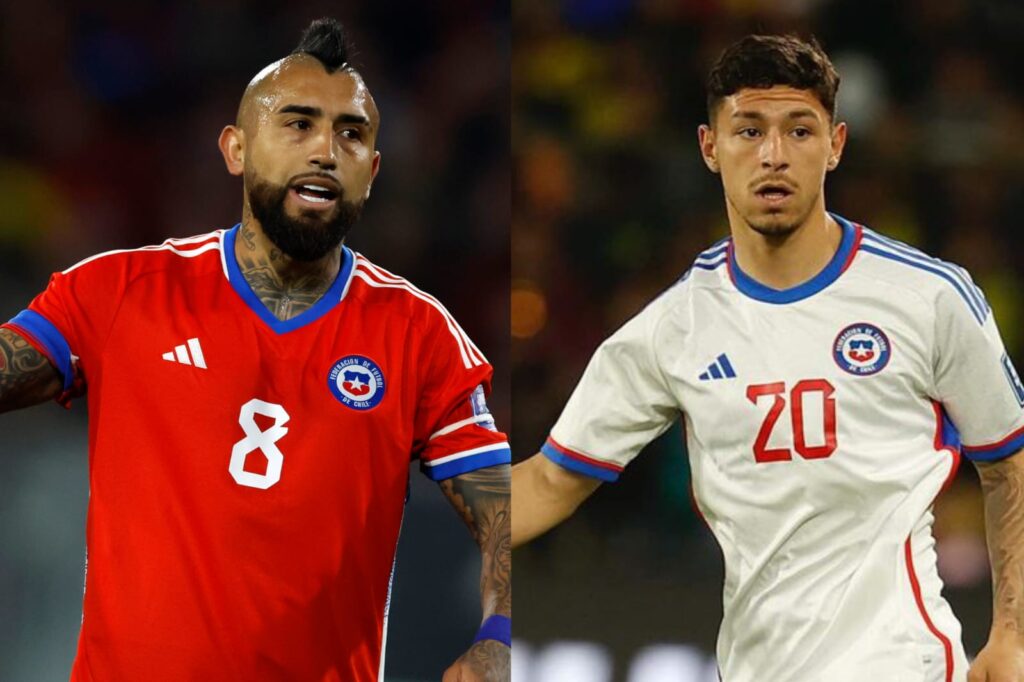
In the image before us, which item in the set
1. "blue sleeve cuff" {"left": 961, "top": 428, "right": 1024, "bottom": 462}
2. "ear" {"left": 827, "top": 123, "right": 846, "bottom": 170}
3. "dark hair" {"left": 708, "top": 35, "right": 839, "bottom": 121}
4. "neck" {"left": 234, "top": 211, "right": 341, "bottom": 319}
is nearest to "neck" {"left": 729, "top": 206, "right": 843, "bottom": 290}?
"ear" {"left": 827, "top": 123, "right": 846, "bottom": 170}

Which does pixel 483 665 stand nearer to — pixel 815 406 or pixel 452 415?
pixel 452 415

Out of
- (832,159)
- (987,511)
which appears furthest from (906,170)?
(987,511)

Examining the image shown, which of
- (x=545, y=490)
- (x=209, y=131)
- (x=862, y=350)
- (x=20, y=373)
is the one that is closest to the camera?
(x=20, y=373)

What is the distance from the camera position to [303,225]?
2416 millimetres

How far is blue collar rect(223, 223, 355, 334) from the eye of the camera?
2.41 m

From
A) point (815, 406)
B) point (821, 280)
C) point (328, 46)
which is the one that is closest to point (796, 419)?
point (815, 406)

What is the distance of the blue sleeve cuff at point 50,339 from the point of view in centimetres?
226

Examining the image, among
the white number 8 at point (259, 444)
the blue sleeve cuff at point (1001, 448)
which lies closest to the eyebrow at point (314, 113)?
the white number 8 at point (259, 444)

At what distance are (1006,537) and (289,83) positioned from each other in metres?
1.71

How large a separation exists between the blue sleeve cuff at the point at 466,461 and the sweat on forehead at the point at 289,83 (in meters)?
0.67

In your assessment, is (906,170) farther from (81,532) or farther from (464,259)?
(81,532)

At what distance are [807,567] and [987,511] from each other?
0.40 meters

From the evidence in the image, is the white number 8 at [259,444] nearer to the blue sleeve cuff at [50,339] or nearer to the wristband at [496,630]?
the blue sleeve cuff at [50,339]

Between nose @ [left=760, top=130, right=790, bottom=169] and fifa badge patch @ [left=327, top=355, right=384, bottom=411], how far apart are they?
3.25ft
